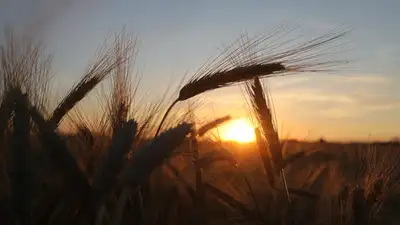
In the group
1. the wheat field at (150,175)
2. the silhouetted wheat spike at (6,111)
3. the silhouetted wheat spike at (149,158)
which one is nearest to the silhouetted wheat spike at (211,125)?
the wheat field at (150,175)

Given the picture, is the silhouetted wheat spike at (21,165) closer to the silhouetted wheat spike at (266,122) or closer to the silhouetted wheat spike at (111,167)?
the silhouetted wheat spike at (111,167)

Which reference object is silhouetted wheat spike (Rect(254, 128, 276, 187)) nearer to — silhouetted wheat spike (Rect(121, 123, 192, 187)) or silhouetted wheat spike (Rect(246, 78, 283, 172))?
silhouetted wheat spike (Rect(246, 78, 283, 172))

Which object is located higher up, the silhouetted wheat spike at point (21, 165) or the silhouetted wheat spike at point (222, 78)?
the silhouetted wheat spike at point (222, 78)

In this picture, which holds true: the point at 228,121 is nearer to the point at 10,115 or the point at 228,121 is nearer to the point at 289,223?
the point at 289,223

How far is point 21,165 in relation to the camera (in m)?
1.73

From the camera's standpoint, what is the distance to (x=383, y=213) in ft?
13.3

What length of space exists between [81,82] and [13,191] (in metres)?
1.15

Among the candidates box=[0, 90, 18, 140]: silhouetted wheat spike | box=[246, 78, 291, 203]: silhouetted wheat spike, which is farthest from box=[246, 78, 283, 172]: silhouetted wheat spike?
box=[0, 90, 18, 140]: silhouetted wheat spike

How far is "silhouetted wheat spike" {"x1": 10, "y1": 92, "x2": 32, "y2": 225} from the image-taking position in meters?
1.71

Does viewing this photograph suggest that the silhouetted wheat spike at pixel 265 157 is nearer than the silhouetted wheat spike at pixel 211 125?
Yes

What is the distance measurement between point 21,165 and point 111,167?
0.28 metres

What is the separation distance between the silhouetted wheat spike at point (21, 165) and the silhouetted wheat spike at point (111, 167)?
20cm

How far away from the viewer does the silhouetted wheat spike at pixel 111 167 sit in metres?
1.64

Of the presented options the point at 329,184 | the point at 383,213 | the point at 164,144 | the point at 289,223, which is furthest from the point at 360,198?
the point at 383,213
